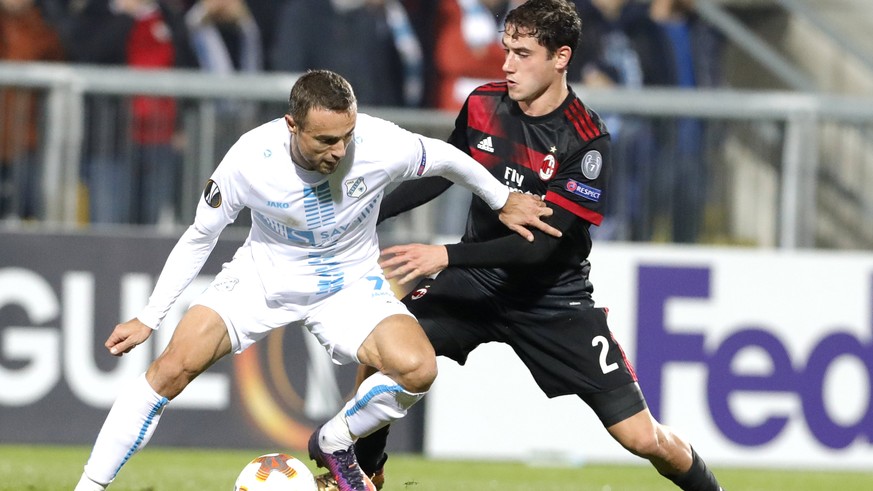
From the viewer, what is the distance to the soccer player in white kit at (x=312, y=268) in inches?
254

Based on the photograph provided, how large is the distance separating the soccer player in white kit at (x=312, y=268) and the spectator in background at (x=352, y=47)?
186 inches

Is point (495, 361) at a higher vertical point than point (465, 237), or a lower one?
lower

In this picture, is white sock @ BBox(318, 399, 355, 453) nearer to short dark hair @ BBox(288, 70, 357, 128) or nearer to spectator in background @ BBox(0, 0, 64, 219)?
short dark hair @ BBox(288, 70, 357, 128)

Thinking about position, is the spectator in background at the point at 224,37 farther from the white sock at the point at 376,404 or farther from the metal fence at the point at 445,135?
the white sock at the point at 376,404

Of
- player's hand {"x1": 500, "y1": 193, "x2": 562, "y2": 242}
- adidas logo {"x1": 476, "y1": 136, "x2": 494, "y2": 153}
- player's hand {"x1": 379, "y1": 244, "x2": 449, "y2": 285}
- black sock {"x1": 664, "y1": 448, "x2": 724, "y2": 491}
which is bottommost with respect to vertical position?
black sock {"x1": 664, "y1": 448, "x2": 724, "y2": 491}

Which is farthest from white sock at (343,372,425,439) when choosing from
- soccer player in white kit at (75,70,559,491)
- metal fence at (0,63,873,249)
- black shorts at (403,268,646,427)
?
metal fence at (0,63,873,249)

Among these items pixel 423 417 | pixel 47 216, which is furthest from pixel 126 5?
pixel 423 417

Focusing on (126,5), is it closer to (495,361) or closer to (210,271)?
(210,271)

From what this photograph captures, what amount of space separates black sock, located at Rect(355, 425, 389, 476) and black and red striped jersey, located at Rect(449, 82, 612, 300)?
3.12 ft

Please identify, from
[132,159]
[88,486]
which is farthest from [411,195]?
[132,159]

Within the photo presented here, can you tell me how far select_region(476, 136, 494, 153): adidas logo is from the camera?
7.23 meters

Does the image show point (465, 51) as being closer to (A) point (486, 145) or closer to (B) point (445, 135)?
(B) point (445, 135)

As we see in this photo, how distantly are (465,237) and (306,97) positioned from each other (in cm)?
149

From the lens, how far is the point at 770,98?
11.1 metres
